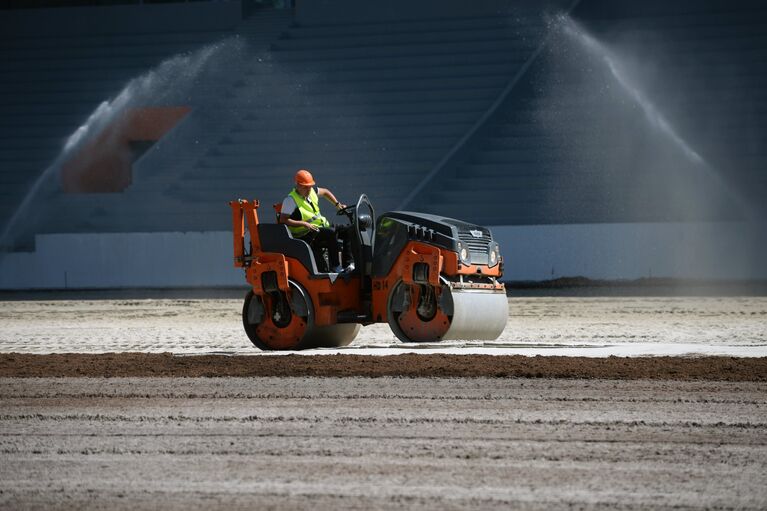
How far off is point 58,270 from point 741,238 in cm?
1334

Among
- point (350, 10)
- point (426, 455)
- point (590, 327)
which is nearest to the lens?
point (426, 455)

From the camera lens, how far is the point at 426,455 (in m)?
7.05

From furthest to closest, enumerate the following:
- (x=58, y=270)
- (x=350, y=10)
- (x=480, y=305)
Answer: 1. (x=350, y=10)
2. (x=58, y=270)
3. (x=480, y=305)

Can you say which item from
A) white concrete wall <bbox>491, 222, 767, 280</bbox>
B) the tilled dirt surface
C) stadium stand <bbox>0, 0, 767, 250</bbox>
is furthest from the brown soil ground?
stadium stand <bbox>0, 0, 767, 250</bbox>

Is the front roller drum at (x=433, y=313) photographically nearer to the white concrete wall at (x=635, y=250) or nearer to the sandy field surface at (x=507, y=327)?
the sandy field surface at (x=507, y=327)

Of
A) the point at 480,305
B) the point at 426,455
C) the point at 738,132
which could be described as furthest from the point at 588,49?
the point at 426,455

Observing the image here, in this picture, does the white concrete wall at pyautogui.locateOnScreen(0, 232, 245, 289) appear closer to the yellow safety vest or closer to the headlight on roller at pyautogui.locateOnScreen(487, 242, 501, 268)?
the yellow safety vest

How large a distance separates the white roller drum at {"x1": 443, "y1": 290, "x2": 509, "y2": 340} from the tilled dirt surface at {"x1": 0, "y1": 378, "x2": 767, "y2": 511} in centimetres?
204

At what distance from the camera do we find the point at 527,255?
2489 cm

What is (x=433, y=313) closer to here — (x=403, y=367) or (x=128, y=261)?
(x=403, y=367)

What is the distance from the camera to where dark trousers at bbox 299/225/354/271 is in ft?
41.1

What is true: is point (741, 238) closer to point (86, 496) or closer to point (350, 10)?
point (350, 10)

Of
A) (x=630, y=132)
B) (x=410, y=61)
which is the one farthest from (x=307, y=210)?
(x=410, y=61)

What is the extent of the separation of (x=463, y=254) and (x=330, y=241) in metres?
1.28
